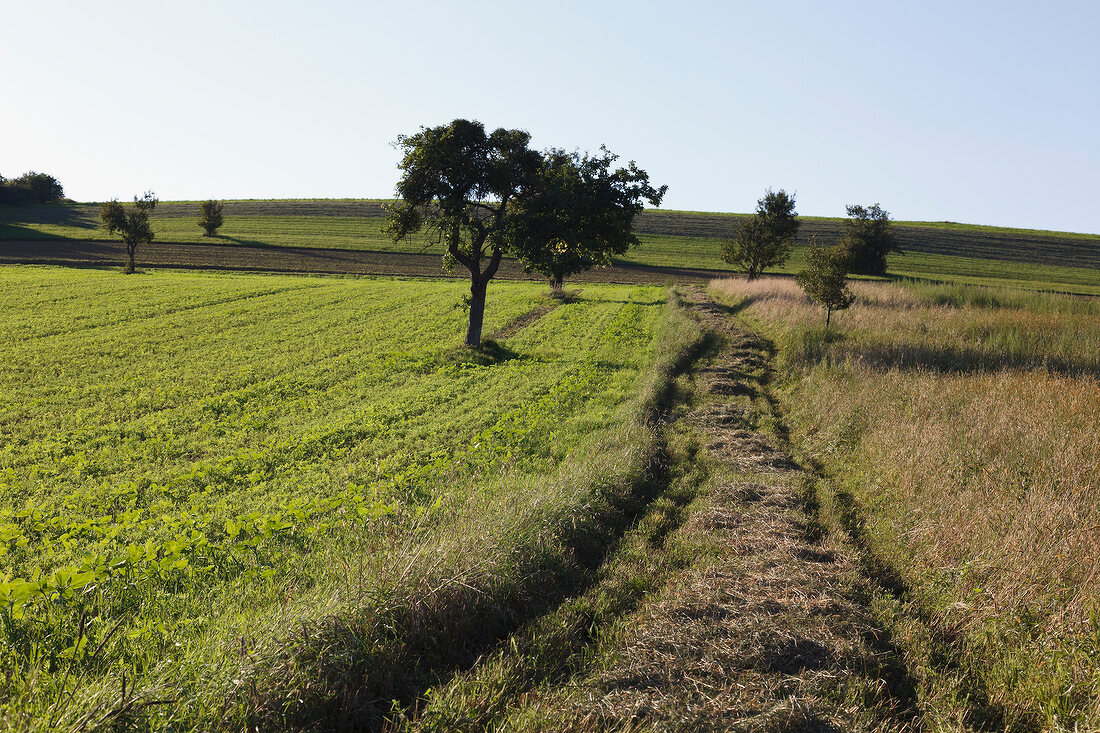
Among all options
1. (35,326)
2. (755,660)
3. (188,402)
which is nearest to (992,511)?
(755,660)

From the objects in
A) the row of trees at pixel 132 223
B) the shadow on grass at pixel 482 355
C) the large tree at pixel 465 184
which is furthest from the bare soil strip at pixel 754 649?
the row of trees at pixel 132 223

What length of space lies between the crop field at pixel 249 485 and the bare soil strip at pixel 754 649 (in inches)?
57.2

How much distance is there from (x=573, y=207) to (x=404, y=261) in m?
46.3

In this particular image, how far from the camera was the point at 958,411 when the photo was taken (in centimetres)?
1060

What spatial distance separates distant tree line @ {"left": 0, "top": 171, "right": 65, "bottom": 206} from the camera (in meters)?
97.8

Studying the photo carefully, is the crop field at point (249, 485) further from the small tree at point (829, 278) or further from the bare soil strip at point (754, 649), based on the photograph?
the small tree at point (829, 278)

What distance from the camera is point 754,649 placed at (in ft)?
15.3

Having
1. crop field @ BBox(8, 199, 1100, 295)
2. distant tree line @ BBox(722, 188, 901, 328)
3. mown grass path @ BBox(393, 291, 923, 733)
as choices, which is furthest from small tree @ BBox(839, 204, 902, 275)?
mown grass path @ BBox(393, 291, 923, 733)

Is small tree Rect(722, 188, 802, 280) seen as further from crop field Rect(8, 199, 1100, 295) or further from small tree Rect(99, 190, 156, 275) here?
small tree Rect(99, 190, 156, 275)

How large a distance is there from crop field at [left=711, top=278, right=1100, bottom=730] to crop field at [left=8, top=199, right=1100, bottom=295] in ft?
175

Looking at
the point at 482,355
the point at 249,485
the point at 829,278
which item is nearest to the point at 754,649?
the point at 249,485

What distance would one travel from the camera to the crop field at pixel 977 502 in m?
4.54

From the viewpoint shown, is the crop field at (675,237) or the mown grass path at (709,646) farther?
the crop field at (675,237)

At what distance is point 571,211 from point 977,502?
575 inches
